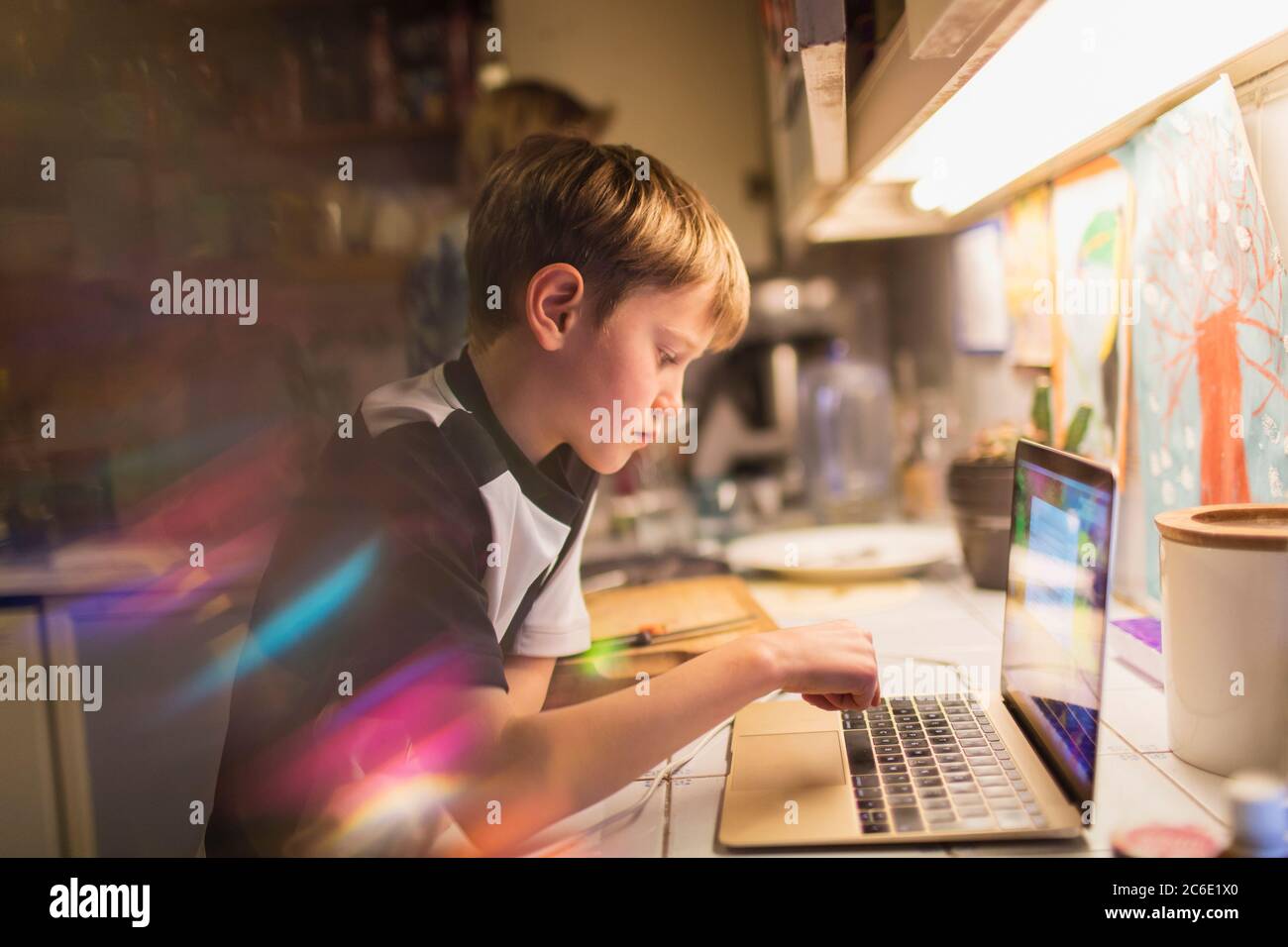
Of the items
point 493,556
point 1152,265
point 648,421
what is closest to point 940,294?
point 1152,265

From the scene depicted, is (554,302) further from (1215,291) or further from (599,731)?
(1215,291)

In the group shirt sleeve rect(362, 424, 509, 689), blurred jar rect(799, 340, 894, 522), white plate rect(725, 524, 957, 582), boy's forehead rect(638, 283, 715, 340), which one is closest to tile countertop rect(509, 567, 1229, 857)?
shirt sleeve rect(362, 424, 509, 689)

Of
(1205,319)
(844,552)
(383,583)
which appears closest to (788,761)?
(383,583)

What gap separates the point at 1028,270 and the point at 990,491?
362mm

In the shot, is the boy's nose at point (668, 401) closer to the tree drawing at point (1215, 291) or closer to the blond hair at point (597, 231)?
the blond hair at point (597, 231)

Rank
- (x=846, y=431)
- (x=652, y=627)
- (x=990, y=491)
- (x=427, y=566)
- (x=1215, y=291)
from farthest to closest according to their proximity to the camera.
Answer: (x=846, y=431), (x=990, y=491), (x=652, y=627), (x=1215, y=291), (x=427, y=566)

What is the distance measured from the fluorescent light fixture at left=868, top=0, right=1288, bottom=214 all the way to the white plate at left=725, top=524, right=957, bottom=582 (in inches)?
20.4

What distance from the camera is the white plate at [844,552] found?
123 centimetres

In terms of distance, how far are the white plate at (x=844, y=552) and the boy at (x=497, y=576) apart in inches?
16.1

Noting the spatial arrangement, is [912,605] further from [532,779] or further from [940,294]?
A: [940,294]

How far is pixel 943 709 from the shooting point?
755 mm

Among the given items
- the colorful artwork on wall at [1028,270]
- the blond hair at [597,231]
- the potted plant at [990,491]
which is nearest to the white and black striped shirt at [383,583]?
the blond hair at [597,231]

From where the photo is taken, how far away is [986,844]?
57 centimetres
